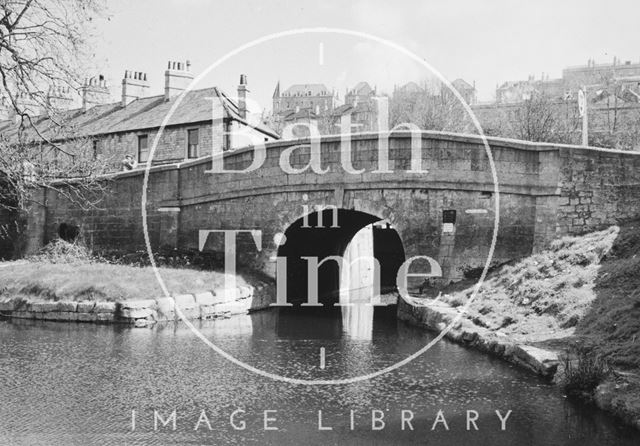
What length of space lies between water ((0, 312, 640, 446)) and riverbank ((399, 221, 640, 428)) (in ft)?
1.01

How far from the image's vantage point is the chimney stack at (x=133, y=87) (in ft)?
103

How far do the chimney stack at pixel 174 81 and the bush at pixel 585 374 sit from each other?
999 inches

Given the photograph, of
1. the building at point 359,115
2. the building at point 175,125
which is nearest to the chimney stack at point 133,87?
the building at point 175,125

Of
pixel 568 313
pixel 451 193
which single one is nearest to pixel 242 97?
pixel 451 193

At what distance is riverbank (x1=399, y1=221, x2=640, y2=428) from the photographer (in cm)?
729

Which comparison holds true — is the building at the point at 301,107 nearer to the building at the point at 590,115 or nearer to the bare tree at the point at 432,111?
the bare tree at the point at 432,111

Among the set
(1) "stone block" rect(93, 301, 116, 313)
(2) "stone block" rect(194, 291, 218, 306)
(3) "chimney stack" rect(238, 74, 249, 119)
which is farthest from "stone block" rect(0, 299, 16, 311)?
(3) "chimney stack" rect(238, 74, 249, 119)

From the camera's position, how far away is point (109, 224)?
1967 centimetres

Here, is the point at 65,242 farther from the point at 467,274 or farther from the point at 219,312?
the point at 467,274

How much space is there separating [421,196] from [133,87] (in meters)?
21.7

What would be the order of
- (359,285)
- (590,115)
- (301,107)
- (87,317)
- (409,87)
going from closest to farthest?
1. (87,317)
2. (359,285)
3. (590,115)
4. (409,87)
5. (301,107)

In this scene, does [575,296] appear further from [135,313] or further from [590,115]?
[590,115]

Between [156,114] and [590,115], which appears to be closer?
[156,114]

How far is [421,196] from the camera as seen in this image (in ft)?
49.2
